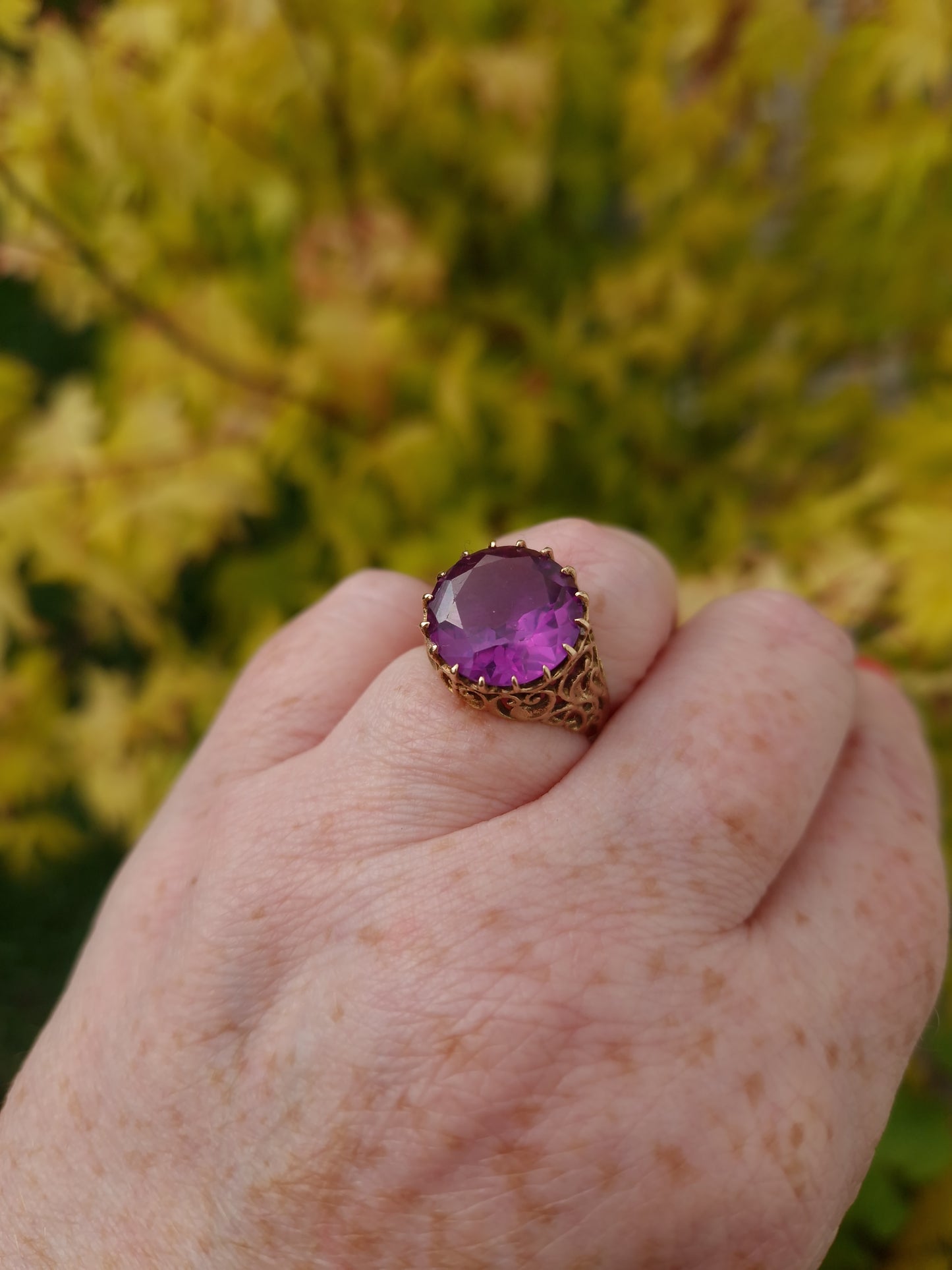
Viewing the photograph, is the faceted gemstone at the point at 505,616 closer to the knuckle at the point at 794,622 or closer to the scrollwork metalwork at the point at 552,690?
the scrollwork metalwork at the point at 552,690

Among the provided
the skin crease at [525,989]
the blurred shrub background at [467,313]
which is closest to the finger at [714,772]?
the skin crease at [525,989]

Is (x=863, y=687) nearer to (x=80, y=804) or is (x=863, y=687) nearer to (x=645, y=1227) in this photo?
(x=645, y=1227)

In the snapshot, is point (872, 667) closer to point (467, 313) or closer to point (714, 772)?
point (714, 772)

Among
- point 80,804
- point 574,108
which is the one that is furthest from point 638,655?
point 80,804

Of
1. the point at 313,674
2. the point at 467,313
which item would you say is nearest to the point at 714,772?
the point at 313,674

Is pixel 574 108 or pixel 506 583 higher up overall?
pixel 574 108

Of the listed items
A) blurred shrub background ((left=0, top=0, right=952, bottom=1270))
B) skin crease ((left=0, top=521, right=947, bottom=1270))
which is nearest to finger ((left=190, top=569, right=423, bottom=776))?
skin crease ((left=0, top=521, right=947, bottom=1270))
